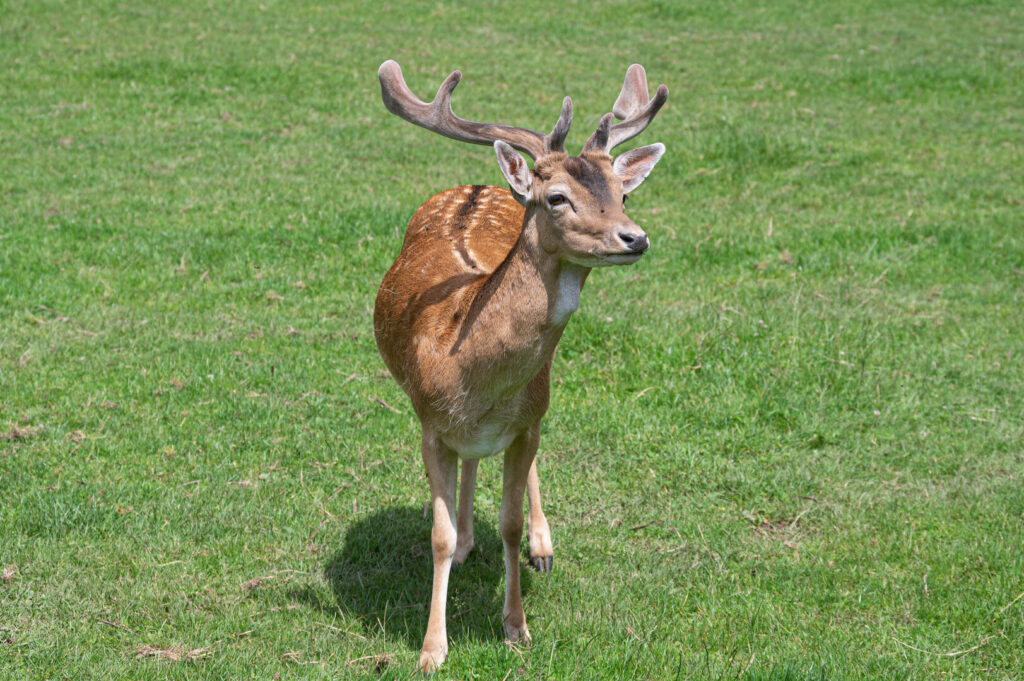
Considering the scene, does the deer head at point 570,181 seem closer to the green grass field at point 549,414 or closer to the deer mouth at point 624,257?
the deer mouth at point 624,257

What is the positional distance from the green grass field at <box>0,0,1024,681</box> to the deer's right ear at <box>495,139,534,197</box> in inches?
79.8

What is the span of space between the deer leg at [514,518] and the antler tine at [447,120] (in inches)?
52.6

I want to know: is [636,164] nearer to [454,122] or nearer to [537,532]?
[454,122]

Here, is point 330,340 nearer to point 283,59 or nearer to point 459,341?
point 459,341

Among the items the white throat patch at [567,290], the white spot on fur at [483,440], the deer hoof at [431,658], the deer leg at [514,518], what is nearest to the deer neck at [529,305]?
the white throat patch at [567,290]

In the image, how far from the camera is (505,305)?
4613mm

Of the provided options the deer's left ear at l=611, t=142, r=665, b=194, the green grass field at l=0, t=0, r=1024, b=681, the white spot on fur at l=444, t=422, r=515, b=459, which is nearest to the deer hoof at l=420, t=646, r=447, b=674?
the green grass field at l=0, t=0, r=1024, b=681

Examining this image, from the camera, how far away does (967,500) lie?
6293 mm

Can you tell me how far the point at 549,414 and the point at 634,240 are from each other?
3.30m

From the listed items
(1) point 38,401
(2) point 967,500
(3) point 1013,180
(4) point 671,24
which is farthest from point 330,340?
(4) point 671,24

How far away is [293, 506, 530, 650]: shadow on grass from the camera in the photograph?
534 cm

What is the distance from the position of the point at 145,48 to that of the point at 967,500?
539 inches

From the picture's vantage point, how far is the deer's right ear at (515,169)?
450 cm

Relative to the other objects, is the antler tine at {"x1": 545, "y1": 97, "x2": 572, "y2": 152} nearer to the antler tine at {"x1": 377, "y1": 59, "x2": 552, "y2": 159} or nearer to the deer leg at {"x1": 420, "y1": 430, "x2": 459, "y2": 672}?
the antler tine at {"x1": 377, "y1": 59, "x2": 552, "y2": 159}
